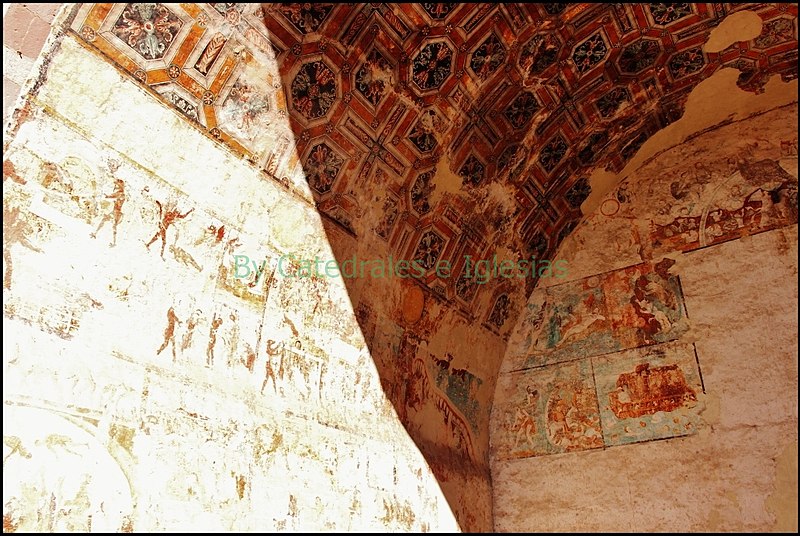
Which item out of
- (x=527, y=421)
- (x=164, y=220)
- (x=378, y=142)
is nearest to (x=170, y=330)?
(x=164, y=220)

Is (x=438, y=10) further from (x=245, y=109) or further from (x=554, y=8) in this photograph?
(x=245, y=109)

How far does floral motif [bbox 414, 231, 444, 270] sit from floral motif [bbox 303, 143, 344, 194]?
1.74 meters

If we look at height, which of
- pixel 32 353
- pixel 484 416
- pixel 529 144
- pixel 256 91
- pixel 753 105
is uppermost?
pixel 753 105

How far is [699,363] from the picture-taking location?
955 centimetres

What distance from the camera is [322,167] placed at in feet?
26.1

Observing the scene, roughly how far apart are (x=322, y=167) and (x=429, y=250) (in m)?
2.14

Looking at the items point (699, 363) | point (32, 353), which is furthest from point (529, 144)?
A: point (32, 353)

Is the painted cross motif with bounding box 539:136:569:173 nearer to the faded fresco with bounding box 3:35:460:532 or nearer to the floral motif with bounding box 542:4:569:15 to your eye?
the floral motif with bounding box 542:4:569:15

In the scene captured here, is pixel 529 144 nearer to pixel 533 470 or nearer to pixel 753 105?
pixel 753 105

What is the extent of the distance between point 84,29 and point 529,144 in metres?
5.70

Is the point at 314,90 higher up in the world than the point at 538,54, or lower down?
lower down

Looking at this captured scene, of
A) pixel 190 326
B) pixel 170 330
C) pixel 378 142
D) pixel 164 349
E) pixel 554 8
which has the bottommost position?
pixel 164 349

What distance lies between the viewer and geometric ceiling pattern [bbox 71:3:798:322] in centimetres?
681

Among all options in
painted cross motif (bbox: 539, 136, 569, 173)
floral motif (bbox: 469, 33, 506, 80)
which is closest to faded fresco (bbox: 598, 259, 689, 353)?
painted cross motif (bbox: 539, 136, 569, 173)
